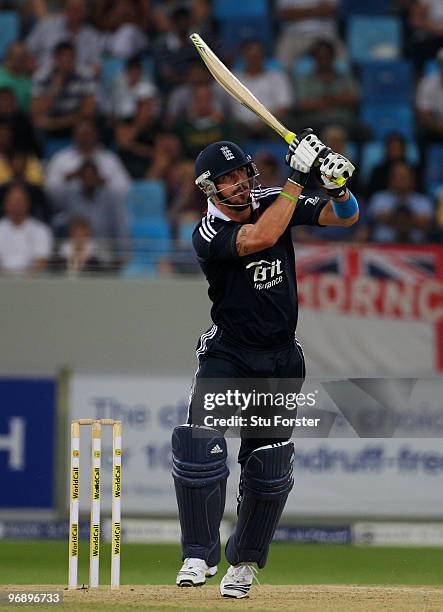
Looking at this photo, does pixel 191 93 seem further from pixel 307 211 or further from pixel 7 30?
pixel 307 211

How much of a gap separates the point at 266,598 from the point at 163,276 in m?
4.69

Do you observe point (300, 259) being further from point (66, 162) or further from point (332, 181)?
point (332, 181)

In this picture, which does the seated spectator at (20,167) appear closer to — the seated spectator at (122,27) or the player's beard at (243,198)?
the seated spectator at (122,27)

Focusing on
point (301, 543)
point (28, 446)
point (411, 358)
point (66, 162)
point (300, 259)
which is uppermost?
point (66, 162)

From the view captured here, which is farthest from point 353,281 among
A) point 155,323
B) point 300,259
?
point 155,323

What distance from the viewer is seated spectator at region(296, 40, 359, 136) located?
41.3 ft

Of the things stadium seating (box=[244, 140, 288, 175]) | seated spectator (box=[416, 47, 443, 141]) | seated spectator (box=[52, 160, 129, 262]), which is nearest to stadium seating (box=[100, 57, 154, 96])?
stadium seating (box=[244, 140, 288, 175])

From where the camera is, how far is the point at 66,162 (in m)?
11.6

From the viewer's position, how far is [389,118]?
42.8ft

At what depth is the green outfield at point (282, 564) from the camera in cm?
796

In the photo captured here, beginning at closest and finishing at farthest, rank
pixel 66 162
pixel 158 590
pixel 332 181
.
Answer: pixel 332 181
pixel 158 590
pixel 66 162

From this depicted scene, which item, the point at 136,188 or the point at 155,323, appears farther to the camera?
the point at 136,188

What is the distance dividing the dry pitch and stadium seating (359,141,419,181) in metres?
5.88

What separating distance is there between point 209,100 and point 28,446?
3787 millimetres
